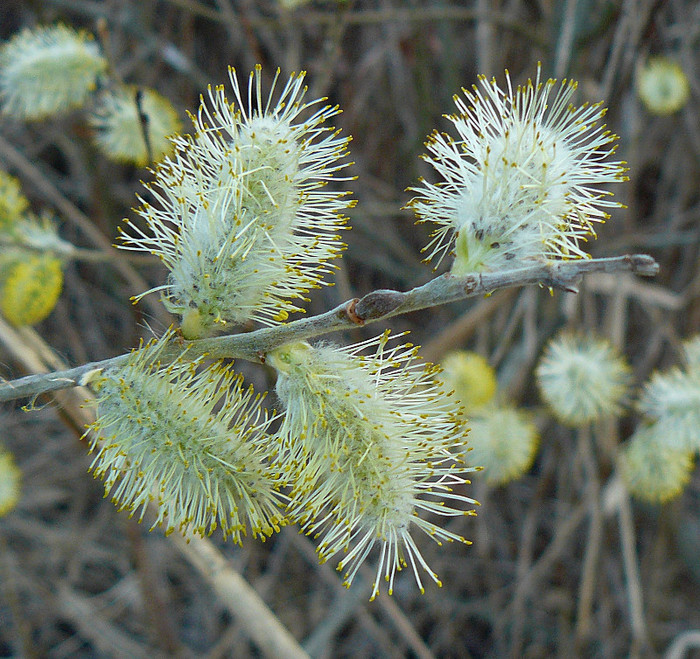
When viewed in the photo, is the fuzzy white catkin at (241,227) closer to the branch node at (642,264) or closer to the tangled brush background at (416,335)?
the branch node at (642,264)

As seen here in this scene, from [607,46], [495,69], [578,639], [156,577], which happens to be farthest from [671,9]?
[156,577]

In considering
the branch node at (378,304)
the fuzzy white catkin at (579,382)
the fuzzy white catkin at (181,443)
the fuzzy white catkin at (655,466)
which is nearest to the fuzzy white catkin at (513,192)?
the branch node at (378,304)

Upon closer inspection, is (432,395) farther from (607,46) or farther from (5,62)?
(607,46)

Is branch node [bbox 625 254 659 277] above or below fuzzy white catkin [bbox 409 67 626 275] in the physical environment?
below

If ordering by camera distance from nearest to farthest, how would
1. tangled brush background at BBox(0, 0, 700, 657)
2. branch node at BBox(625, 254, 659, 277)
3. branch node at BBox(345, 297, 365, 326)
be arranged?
branch node at BBox(625, 254, 659, 277)
branch node at BBox(345, 297, 365, 326)
tangled brush background at BBox(0, 0, 700, 657)

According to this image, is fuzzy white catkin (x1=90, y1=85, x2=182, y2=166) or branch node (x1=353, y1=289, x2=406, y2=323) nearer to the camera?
branch node (x1=353, y1=289, x2=406, y2=323)

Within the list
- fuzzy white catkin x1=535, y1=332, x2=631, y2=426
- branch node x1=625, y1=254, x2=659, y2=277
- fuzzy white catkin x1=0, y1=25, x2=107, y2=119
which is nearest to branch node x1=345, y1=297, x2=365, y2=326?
branch node x1=625, y1=254, x2=659, y2=277

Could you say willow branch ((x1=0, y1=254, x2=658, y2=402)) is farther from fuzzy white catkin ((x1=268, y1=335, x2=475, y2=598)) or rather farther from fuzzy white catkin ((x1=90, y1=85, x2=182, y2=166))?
fuzzy white catkin ((x1=90, y1=85, x2=182, y2=166))
